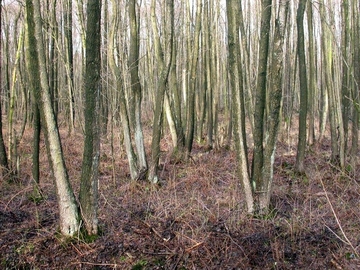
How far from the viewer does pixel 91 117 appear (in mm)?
4539

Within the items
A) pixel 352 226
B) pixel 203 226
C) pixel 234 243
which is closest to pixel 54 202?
pixel 203 226

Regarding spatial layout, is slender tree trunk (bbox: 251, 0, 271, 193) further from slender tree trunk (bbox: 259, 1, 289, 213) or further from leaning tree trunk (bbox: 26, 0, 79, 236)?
leaning tree trunk (bbox: 26, 0, 79, 236)

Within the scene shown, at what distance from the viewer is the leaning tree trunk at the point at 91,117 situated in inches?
174

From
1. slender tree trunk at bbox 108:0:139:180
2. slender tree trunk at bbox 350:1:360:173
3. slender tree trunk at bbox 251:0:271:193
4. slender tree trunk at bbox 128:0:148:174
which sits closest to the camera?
slender tree trunk at bbox 251:0:271:193

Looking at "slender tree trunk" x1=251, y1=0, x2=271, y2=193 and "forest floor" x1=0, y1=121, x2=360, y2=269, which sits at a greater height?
"slender tree trunk" x1=251, y1=0, x2=271, y2=193

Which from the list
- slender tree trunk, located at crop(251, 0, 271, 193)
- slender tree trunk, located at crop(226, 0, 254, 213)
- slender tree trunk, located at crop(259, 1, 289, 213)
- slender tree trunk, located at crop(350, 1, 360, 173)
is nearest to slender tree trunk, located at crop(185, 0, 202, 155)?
slender tree trunk, located at crop(350, 1, 360, 173)

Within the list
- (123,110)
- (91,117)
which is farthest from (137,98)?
(91,117)

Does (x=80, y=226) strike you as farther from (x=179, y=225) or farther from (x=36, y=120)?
(x=36, y=120)

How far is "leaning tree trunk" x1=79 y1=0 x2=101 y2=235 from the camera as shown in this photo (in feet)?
14.5

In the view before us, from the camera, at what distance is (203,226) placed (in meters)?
4.75

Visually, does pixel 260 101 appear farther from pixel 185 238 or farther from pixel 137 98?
pixel 137 98

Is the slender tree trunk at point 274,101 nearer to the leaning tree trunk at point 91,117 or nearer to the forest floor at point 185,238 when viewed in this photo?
the forest floor at point 185,238

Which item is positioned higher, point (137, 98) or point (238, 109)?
point (137, 98)

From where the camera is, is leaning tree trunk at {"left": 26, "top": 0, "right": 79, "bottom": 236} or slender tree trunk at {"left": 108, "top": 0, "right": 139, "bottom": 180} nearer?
leaning tree trunk at {"left": 26, "top": 0, "right": 79, "bottom": 236}
